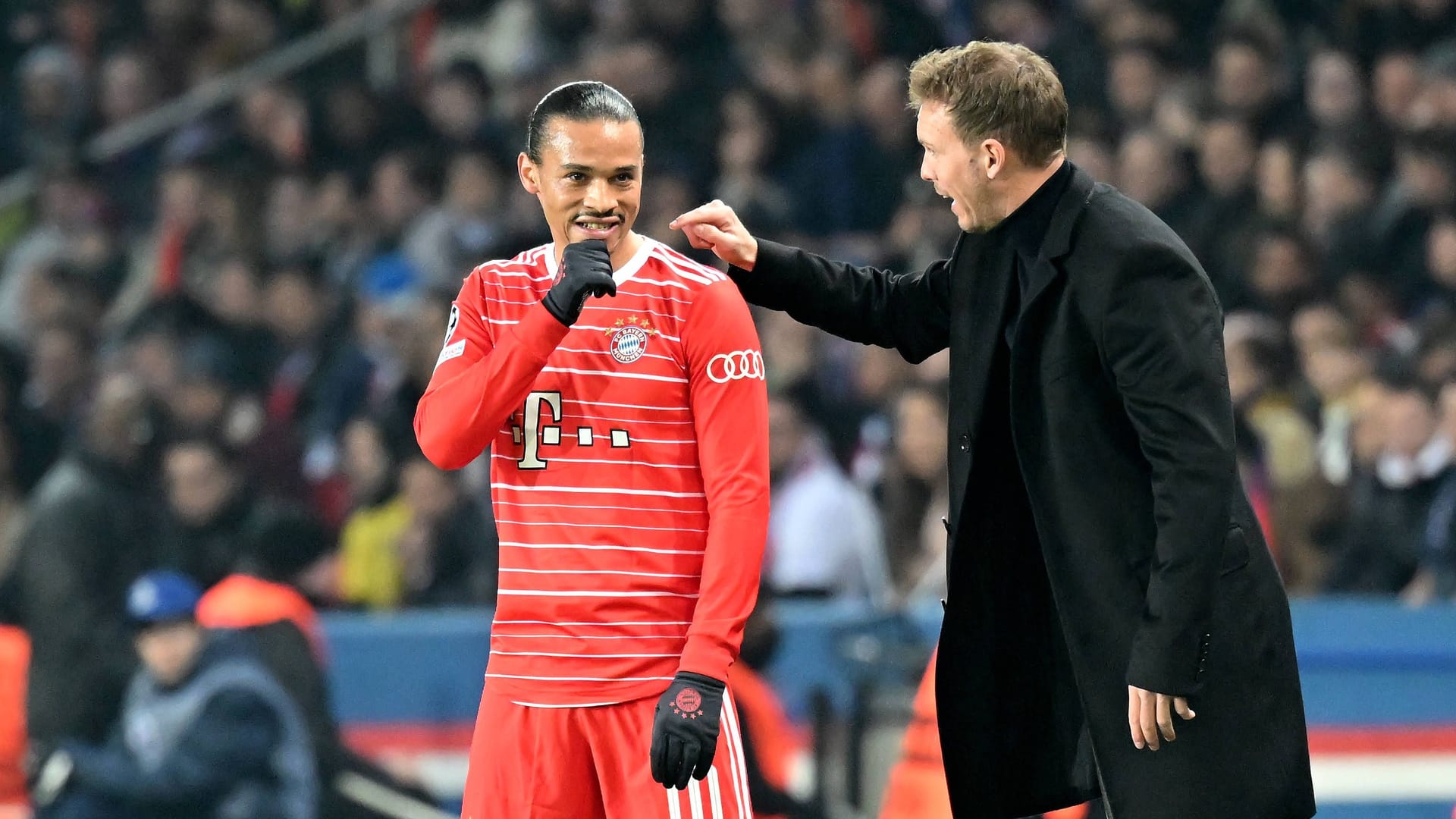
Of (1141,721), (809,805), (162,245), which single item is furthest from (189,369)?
(1141,721)

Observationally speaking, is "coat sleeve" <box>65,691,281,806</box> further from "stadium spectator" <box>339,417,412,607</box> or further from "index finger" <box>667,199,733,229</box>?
"index finger" <box>667,199,733,229</box>

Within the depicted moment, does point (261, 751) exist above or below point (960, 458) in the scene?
below

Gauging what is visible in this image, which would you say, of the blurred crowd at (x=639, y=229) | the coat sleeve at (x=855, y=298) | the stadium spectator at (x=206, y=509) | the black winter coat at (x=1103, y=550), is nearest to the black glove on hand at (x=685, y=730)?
the black winter coat at (x=1103, y=550)

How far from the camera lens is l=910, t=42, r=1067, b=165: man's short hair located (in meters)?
3.28

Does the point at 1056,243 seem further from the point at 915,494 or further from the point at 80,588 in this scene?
the point at 80,588

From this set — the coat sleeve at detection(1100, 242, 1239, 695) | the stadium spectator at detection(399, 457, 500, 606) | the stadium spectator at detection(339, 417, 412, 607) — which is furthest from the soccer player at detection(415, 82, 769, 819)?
the stadium spectator at detection(339, 417, 412, 607)

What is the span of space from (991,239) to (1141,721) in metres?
0.92

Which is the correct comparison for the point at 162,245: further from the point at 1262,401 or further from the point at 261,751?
the point at 1262,401

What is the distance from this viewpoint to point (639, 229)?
29.4 ft

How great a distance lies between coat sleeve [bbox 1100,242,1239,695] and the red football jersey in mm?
658

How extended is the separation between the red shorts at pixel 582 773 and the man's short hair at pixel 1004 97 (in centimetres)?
115

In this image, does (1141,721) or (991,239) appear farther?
(991,239)

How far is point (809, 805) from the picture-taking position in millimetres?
6230

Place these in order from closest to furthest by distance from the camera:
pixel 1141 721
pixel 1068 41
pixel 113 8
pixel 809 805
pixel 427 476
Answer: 1. pixel 1141 721
2. pixel 809 805
3. pixel 427 476
4. pixel 1068 41
5. pixel 113 8
